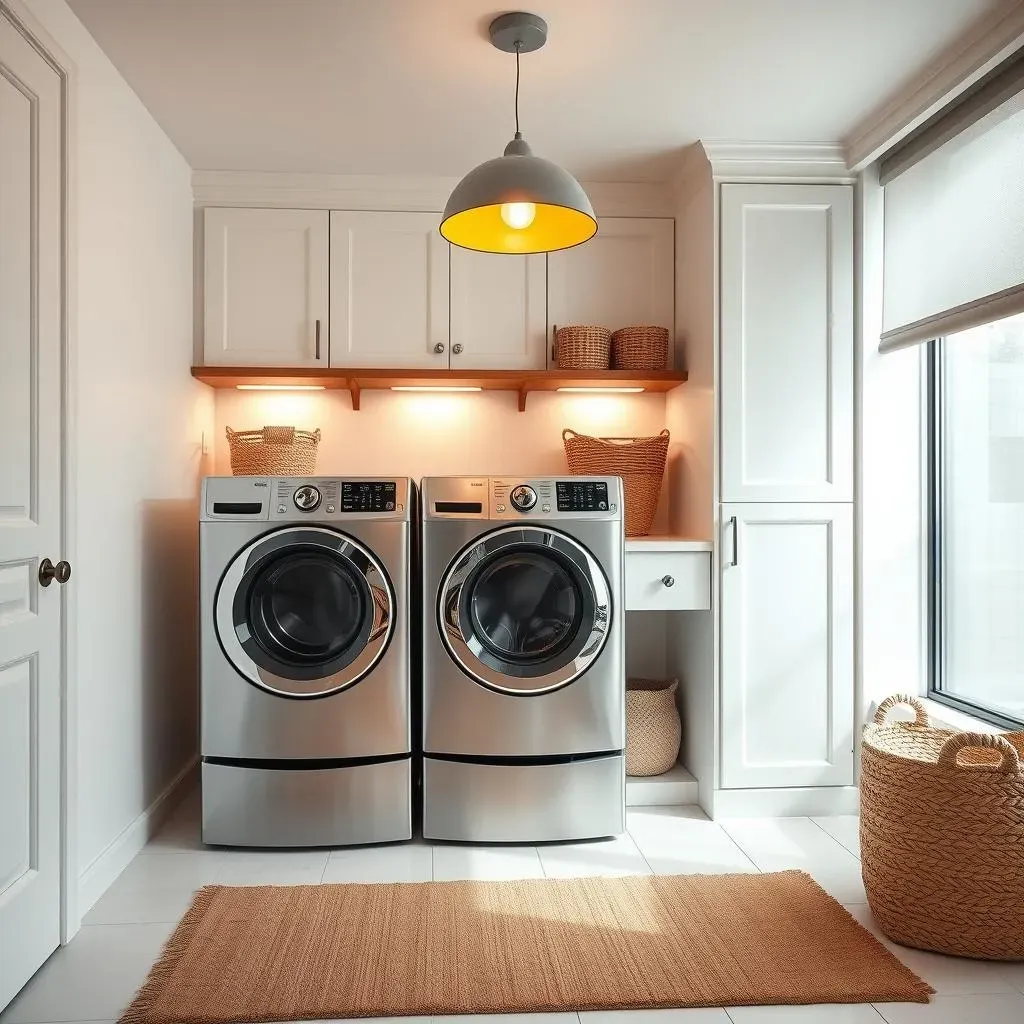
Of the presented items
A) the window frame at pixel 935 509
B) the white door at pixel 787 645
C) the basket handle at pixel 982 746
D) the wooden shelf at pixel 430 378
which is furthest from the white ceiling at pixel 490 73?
the basket handle at pixel 982 746

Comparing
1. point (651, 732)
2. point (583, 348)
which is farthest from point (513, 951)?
point (583, 348)

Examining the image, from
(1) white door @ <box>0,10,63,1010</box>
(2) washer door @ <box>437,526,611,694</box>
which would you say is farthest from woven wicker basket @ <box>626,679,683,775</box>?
(1) white door @ <box>0,10,63,1010</box>

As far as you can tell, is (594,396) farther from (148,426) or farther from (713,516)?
(148,426)

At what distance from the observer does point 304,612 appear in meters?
2.74

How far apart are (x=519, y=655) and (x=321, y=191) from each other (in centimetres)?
187

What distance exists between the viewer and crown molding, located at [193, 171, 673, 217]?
329 centimetres

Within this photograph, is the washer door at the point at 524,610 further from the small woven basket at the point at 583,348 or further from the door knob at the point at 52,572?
the door knob at the point at 52,572

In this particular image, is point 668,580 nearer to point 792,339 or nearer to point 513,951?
point 792,339

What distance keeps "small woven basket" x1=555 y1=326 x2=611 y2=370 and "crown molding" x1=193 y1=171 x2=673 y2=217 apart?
2.27ft

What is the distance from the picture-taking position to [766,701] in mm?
3006

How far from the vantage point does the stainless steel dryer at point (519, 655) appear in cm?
275

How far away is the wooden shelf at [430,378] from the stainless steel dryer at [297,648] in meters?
0.68

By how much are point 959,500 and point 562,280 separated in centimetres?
160

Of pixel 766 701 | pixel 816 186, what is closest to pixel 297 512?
pixel 766 701
